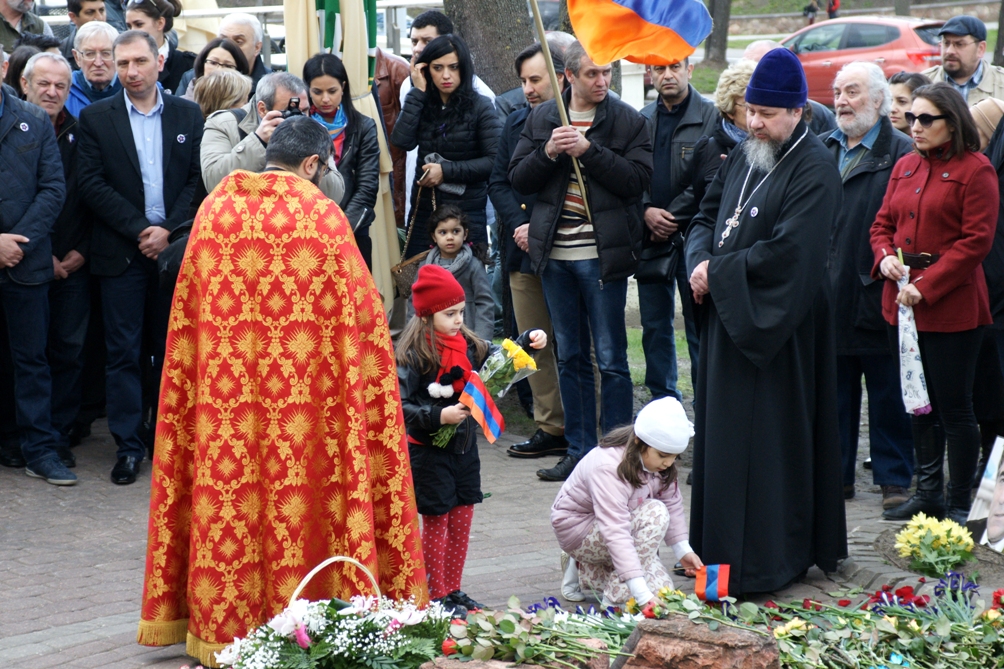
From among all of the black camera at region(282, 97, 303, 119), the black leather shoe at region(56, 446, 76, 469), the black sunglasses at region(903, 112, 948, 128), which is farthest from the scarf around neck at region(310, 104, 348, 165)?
the black sunglasses at region(903, 112, 948, 128)

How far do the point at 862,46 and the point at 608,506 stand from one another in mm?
22813

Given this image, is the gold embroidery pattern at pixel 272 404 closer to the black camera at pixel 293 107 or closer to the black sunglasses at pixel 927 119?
the black camera at pixel 293 107

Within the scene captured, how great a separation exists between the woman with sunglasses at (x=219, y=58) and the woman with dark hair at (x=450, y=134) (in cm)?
124

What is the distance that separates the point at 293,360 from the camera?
4512 millimetres

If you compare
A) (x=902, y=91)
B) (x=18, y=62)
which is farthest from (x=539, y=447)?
(x=18, y=62)

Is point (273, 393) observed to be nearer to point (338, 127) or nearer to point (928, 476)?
point (338, 127)

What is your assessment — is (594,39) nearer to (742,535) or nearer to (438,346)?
(438,346)

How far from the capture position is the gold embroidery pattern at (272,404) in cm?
450

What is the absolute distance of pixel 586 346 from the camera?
294 inches

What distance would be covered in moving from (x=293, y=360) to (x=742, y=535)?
6.91 feet

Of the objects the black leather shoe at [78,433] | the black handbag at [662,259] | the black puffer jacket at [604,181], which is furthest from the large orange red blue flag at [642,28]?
the black leather shoe at [78,433]

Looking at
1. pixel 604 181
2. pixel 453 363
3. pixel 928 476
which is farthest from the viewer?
pixel 604 181

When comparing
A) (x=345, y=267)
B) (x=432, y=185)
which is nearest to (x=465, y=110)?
(x=432, y=185)

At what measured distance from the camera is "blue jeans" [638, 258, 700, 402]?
7457mm
